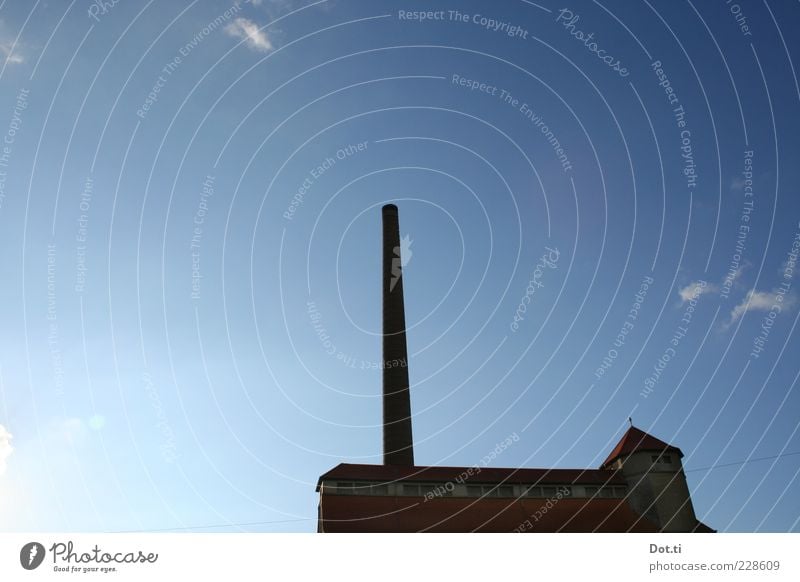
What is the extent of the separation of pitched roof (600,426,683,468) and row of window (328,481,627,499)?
10.6 feet

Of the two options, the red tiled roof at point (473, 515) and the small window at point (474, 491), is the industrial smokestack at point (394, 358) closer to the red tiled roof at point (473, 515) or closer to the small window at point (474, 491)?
the red tiled roof at point (473, 515)

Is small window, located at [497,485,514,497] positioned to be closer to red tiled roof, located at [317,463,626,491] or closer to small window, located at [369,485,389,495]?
red tiled roof, located at [317,463,626,491]

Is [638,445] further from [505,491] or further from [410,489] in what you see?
[410,489]

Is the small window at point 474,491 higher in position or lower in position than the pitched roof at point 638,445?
lower

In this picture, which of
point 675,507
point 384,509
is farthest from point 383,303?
point 675,507

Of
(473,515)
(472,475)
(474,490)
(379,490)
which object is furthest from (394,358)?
(473,515)

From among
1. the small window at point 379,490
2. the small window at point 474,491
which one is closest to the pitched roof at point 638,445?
the small window at point 474,491

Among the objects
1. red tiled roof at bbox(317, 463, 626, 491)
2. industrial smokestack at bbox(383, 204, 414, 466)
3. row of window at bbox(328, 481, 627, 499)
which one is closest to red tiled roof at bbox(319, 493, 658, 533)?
row of window at bbox(328, 481, 627, 499)

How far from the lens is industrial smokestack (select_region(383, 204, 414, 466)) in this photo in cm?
3825

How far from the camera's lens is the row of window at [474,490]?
36.2 meters

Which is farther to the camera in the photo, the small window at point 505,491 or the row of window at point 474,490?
the small window at point 505,491

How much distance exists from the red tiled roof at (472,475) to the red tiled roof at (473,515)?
4.30 ft

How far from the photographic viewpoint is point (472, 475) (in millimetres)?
38719
